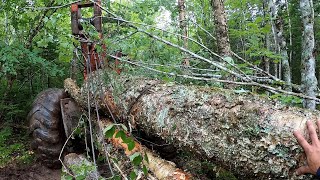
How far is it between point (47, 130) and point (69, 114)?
0.37 metres

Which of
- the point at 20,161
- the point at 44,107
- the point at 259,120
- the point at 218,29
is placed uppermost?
the point at 218,29

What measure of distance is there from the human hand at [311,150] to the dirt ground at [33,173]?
3489mm

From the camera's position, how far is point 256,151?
2.01 m

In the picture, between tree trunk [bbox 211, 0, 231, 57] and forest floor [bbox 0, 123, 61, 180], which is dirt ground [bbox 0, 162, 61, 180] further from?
tree trunk [bbox 211, 0, 231, 57]

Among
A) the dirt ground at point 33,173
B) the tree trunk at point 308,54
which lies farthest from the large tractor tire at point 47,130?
the tree trunk at point 308,54

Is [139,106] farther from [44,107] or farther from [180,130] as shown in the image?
[44,107]

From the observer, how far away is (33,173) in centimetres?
421

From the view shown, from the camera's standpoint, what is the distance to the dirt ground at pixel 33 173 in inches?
163

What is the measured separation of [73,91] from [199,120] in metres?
2.59

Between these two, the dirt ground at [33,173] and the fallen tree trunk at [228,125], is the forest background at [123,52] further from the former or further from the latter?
the fallen tree trunk at [228,125]

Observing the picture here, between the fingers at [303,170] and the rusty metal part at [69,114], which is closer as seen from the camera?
the fingers at [303,170]

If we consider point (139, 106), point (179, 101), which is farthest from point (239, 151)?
point (139, 106)

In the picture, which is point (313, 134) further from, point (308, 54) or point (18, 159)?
point (18, 159)

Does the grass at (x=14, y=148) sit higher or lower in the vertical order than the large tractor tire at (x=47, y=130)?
lower
